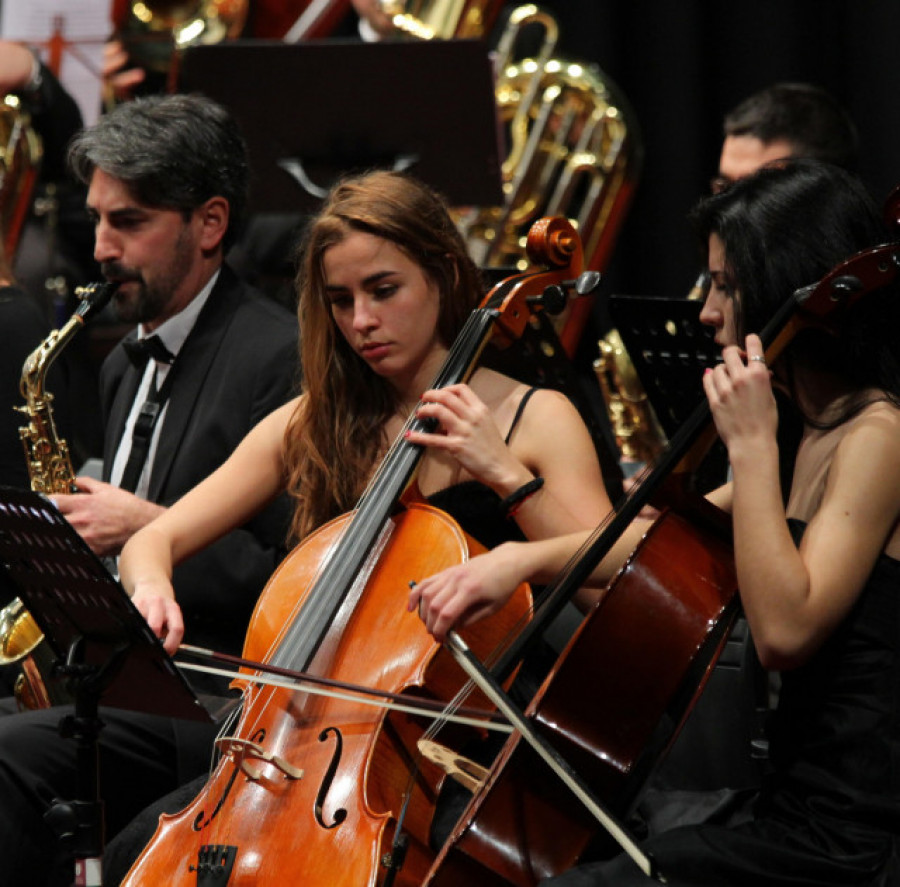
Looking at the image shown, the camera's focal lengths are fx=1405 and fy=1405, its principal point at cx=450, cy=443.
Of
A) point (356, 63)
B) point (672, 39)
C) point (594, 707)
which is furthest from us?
point (672, 39)

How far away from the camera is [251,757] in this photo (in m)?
1.76

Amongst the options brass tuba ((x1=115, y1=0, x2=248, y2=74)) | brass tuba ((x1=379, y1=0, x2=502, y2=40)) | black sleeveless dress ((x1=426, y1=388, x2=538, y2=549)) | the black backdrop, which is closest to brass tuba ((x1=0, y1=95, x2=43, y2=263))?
brass tuba ((x1=115, y1=0, x2=248, y2=74))

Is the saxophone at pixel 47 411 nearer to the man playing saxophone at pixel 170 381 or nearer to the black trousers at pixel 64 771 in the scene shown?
the man playing saxophone at pixel 170 381

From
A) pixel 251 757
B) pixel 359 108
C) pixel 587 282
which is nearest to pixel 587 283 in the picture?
pixel 587 282

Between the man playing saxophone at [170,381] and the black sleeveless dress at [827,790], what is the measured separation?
37.9 inches

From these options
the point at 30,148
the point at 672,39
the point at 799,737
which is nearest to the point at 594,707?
the point at 799,737

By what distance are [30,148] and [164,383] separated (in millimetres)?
1533

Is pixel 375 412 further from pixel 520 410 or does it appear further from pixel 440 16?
pixel 440 16

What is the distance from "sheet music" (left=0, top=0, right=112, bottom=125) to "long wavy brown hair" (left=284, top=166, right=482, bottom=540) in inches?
82.7

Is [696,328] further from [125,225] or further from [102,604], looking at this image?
[125,225]

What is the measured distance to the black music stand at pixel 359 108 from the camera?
3264 mm

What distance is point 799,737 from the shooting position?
1.68 metres

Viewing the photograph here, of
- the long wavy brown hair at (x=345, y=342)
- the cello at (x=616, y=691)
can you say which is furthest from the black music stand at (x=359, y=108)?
the cello at (x=616, y=691)

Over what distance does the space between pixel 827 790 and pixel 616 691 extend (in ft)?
0.87
